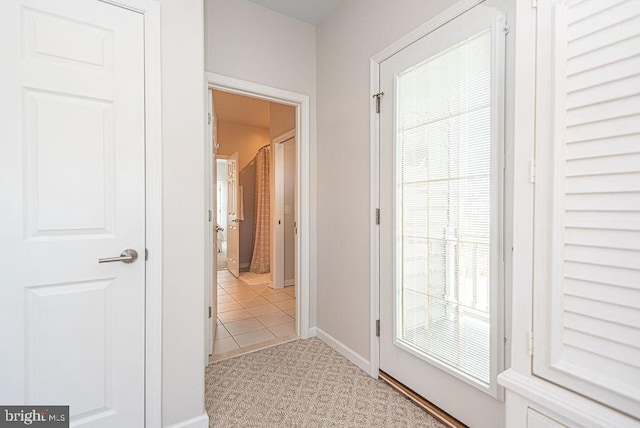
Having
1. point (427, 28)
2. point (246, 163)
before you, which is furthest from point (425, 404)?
point (246, 163)

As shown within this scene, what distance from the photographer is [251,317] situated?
3254 mm

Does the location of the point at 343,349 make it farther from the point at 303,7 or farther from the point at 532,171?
the point at 303,7

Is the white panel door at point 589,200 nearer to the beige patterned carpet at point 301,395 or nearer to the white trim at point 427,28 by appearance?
the white trim at point 427,28

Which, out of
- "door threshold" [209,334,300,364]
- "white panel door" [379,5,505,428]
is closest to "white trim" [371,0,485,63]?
"white panel door" [379,5,505,428]

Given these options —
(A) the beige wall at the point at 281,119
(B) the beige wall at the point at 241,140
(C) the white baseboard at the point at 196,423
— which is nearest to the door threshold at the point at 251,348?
(C) the white baseboard at the point at 196,423

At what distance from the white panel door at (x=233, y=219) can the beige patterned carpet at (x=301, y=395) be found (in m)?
2.87

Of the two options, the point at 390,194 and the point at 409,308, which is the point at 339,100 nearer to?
the point at 390,194

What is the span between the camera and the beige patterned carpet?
166 cm

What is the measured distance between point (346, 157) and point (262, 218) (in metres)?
3.06

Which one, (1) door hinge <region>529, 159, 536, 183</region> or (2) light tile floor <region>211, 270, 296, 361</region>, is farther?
(2) light tile floor <region>211, 270, 296, 361</region>

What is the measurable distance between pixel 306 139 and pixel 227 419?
2128mm

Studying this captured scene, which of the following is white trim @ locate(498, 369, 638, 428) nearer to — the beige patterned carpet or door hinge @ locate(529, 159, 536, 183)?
door hinge @ locate(529, 159, 536, 183)

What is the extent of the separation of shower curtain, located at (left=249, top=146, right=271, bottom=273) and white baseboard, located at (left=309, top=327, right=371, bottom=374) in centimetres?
262

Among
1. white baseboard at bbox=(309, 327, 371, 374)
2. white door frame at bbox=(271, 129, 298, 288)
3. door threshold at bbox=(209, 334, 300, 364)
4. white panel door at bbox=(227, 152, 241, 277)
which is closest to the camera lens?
white baseboard at bbox=(309, 327, 371, 374)
